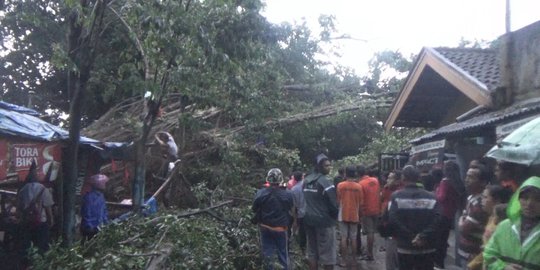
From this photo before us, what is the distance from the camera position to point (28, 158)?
849 centimetres

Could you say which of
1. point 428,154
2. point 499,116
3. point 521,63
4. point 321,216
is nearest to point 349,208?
point 321,216

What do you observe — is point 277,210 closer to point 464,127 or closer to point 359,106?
point 464,127

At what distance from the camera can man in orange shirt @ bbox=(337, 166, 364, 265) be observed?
9148 mm

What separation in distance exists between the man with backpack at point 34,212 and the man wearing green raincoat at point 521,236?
609 cm

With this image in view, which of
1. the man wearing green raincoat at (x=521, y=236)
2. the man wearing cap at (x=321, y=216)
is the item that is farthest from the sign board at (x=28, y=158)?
the man wearing green raincoat at (x=521, y=236)

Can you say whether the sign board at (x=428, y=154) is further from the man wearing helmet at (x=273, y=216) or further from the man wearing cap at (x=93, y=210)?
the man wearing cap at (x=93, y=210)

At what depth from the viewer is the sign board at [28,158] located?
316 inches

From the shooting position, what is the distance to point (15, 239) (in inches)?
328

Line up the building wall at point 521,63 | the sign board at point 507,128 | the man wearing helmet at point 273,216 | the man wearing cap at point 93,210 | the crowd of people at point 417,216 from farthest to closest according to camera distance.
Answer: the man wearing cap at point 93,210 → the building wall at point 521,63 → the man wearing helmet at point 273,216 → the sign board at point 507,128 → the crowd of people at point 417,216

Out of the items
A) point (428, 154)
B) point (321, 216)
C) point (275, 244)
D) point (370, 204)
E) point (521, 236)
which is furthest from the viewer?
point (370, 204)

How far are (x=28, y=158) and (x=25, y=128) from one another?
0.47 m

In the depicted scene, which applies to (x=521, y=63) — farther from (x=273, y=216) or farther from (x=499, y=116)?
(x=273, y=216)

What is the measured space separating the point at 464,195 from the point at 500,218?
11.0ft

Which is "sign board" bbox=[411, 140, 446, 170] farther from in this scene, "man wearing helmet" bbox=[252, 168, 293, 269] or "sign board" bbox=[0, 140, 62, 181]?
"sign board" bbox=[0, 140, 62, 181]
